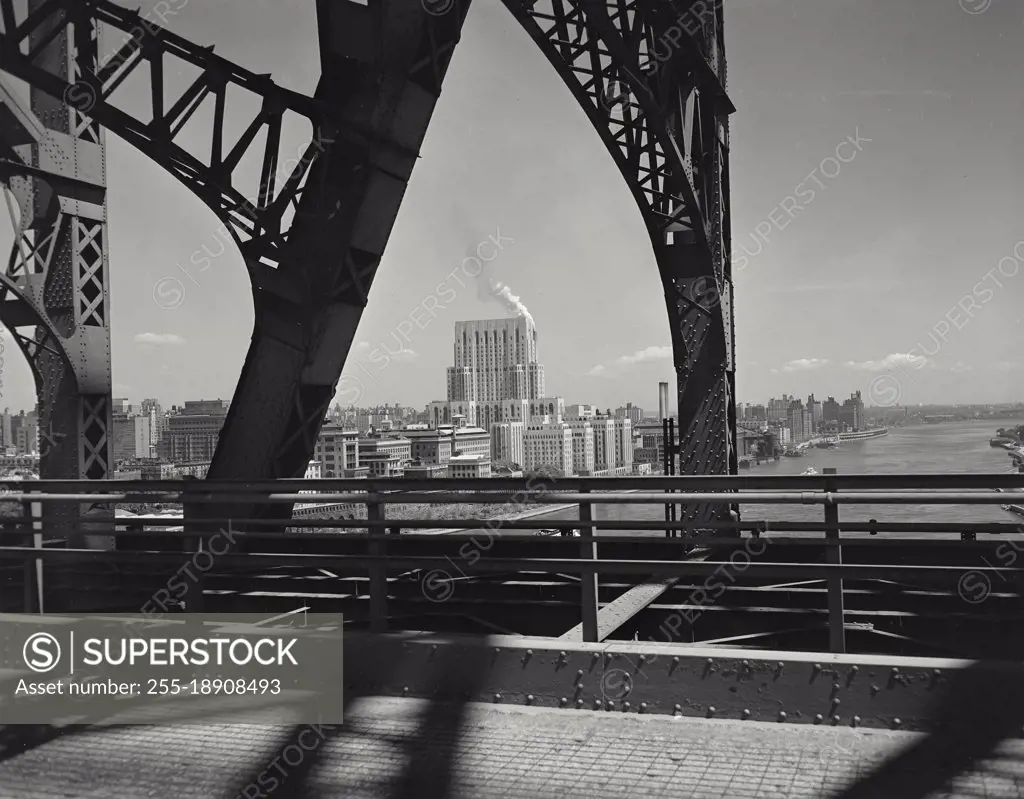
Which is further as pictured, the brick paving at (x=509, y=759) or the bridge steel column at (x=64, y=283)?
the bridge steel column at (x=64, y=283)

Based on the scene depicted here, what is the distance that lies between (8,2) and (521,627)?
20.3 feet

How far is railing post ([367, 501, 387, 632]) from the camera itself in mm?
5488

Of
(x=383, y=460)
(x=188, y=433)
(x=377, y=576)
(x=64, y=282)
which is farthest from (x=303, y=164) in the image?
(x=383, y=460)

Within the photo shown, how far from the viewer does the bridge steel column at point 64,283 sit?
1007 centimetres

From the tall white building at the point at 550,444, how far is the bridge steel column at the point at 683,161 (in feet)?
549

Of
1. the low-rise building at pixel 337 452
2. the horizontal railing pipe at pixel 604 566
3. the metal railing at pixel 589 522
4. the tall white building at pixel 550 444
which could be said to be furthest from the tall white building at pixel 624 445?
the horizontal railing pipe at pixel 604 566

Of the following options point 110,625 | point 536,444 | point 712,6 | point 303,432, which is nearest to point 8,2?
point 303,432

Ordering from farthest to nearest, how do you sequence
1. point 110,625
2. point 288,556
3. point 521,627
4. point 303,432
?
1. point 521,627
2. point 303,432
3. point 110,625
4. point 288,556

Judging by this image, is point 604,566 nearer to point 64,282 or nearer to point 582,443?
point 64,282

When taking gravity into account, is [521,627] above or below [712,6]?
below

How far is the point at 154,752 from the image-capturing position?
182 inches

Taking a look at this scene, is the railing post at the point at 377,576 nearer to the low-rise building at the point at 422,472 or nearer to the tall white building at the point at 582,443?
the low-rise building at the point at 422,472

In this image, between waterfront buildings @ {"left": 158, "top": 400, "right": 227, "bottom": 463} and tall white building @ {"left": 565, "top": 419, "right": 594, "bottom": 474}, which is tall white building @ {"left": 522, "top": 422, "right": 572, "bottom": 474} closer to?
tall white building @ {"left": 565, "top": 419, "right": 594, "bottom": 474}

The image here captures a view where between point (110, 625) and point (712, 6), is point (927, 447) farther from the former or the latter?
point (110, 625)
